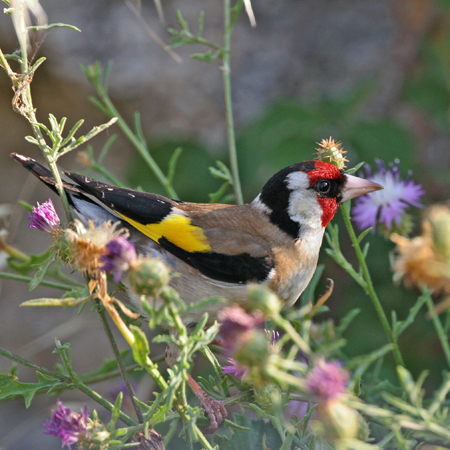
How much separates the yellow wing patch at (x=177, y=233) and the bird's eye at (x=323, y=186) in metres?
0.32

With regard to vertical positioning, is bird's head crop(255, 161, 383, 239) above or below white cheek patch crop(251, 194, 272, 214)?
above

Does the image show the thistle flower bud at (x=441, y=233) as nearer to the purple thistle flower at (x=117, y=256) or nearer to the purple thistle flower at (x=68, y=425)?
the purple thistle flower at (x=117, y=256)

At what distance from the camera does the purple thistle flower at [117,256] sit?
715 mm

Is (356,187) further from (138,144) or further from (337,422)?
(337,422)

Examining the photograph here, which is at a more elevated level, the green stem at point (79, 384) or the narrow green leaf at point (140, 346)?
the narrow green leaf at point (140, 346)

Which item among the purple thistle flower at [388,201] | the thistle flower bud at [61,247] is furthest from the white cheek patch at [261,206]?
the thistle flower bud at [61,247]

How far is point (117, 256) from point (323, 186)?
2.93 ft

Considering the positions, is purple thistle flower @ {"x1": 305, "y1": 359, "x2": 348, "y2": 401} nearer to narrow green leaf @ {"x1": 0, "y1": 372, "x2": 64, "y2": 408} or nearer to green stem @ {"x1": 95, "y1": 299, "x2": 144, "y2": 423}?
green stem @ {"x1": 95, "y1": 299, "x2": 144, "y2": 423}

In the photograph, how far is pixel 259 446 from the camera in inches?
42.6

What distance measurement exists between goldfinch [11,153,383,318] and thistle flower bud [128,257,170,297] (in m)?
0.67

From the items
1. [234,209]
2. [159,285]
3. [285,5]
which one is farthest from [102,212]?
[285,5]

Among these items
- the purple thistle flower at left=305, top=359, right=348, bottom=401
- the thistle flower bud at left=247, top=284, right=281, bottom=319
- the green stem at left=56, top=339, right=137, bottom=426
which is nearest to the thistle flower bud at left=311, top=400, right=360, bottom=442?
the purple thistle flower at left=305, top=359, right=348, bottom=401

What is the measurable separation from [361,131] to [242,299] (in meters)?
1.18

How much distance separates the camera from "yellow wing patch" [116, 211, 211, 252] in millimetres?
1477
